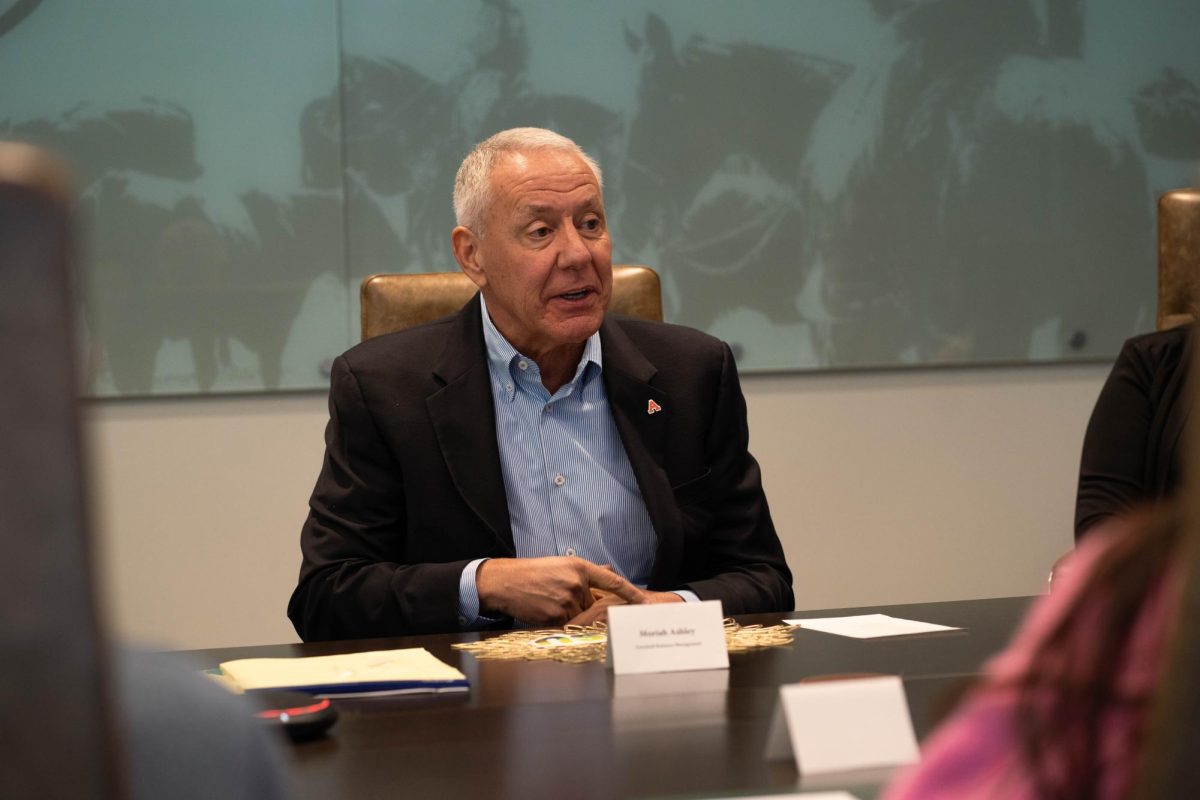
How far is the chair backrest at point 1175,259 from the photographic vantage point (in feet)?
9.33

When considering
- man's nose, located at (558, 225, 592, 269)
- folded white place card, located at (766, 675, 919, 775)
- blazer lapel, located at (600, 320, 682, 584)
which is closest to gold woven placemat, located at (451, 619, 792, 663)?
→ blazer lapel, located at (600, 320, 682, 584)

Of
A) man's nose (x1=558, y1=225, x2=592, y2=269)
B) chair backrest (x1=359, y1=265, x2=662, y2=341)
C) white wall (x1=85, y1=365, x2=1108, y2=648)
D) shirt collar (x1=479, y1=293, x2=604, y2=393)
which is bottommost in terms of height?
white wall (x1=85, y1=365, x2=1108, y2=648)

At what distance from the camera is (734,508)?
8.35ft

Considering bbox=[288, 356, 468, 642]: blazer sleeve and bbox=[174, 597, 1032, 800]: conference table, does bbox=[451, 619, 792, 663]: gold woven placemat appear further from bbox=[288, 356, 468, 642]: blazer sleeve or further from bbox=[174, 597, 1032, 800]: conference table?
bbox=[288, 356, 468, 642]: blazer sleeve

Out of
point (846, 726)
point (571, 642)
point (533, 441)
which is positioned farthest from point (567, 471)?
point (846, 726)

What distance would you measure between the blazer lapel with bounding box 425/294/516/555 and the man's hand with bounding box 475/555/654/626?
9.0 inches

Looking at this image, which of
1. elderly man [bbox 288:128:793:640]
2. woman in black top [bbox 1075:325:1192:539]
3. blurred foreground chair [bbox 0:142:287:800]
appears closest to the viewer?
blurred foreground chair [bbox 0:142:287:800]

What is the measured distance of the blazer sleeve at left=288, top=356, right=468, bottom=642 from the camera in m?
2.18

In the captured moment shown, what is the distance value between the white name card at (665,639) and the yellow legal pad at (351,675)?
19 centimetres

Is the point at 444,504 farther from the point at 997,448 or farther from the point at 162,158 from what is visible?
the point at 997,448

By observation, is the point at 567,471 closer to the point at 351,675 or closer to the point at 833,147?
the point at 351,675

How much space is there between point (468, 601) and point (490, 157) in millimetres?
942

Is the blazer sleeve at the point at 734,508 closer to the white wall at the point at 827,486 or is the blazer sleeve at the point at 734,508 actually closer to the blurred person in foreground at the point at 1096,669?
the white wall at the point at 827,486

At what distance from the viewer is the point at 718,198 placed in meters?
4.14
